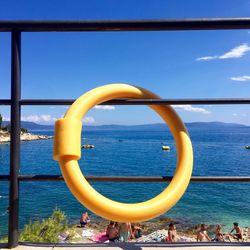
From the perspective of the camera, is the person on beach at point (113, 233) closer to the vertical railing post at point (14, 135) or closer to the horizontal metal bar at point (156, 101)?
the vertical railing post at point (14, 135)

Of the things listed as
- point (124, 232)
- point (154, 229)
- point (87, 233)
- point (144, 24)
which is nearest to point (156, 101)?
point (144, 24)

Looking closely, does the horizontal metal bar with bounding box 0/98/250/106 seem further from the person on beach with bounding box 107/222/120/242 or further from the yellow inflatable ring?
the person on beach with bounding box 107/222/120/242

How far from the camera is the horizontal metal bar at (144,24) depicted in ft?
4.93

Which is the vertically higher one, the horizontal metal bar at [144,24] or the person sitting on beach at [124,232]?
the horizontal metal bar at [144,24]

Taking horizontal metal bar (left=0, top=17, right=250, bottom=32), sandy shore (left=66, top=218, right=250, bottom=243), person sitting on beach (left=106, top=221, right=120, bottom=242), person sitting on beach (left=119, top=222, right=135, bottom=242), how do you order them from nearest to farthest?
horizontal metal bar (left=0, top=17, right=250, bottom=32), person sitting on beach (left=119, top=222, right=135, bottom=242), person sitting on beach (left=106, top=221, right=120, bottom=242), sandy shore (left=66, top=218, right=250, bottom=243)

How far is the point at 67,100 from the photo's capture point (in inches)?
62.4

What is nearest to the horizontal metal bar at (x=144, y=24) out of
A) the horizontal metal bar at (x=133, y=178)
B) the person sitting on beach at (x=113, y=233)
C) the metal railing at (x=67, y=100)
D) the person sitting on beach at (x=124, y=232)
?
the metal railing at (x=67, y=100)

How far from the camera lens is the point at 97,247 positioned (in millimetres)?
1608

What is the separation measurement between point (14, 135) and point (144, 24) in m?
0.78

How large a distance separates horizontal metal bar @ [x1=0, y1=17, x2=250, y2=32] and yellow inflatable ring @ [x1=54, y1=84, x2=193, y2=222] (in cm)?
27

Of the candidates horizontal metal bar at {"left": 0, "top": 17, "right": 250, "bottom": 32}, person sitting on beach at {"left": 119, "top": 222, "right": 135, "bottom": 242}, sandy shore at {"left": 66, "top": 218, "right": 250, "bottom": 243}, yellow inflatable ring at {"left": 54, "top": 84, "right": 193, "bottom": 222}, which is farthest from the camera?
sandy shore at {"left": 66, "top": 218, "right": 250, "bottom": 243}

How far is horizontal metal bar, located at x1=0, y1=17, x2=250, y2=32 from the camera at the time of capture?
1504 millimetres

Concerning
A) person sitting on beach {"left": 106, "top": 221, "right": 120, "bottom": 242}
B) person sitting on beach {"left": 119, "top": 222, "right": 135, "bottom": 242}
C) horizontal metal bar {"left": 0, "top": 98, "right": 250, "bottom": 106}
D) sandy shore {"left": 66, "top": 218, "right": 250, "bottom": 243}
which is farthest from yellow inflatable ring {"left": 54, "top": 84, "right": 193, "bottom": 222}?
sandy shore {"left": 66, "top": 218, "right": 250, "bottom": 243}

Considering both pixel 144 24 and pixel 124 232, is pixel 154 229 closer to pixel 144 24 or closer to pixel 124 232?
pixel 124 232
